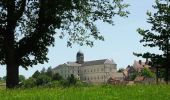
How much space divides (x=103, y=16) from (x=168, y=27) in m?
12.7

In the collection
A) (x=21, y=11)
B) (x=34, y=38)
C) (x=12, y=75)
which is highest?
(x=21, y=11)

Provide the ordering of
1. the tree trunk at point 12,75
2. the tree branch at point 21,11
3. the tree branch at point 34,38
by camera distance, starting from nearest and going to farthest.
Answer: the tree trunk at point 12,75, the tree branch at point 21,11, the tree branch at point 34,38

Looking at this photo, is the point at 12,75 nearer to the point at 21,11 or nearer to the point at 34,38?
the point at 34,38

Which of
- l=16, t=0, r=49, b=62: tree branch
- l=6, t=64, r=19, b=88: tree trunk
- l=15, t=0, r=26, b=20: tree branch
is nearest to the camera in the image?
l=6, t=64, r=19, b=88: tree trunk

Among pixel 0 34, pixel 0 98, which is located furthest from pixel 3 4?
pixel 0 98

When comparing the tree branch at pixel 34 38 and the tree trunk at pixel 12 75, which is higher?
the tree branch at pixel 34 38

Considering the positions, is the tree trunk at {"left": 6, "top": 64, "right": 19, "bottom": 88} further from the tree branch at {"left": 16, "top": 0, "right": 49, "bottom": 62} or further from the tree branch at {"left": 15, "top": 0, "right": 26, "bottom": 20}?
the tree branch at {"left": 15, "top": 0, "right": 26, "bottom": 20}

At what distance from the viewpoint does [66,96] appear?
45.2 feet

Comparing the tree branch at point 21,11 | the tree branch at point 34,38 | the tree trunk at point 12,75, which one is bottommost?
the tree trunk at point 12,75

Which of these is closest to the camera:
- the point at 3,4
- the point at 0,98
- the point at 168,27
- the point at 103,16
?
the point at 0,98

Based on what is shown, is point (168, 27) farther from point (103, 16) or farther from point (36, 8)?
point (36, 8)

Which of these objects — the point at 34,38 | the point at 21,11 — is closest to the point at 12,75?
the point at 34,38

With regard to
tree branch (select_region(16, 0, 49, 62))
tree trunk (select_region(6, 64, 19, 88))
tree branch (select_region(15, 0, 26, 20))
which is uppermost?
tree branch (select_region(15, 0, 26, 20))

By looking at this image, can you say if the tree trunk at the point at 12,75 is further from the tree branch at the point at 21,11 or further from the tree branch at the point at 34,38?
the tree branch at the point at 21,11
